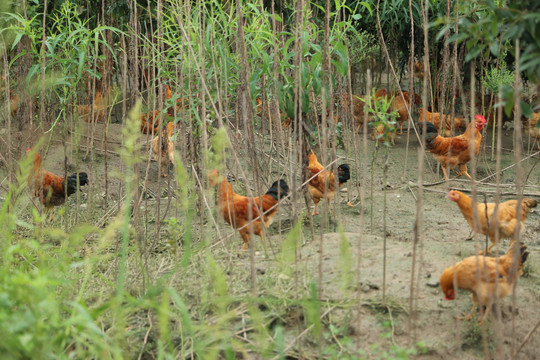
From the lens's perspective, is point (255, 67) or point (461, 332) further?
point (255, 67)

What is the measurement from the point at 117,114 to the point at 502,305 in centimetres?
638

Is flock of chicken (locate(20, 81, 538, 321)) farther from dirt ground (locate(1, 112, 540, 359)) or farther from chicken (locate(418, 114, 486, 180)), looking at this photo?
dirt ground (locate(1, 112, 540, 359))

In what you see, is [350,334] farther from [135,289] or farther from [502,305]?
[135,289]

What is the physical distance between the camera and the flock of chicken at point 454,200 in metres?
2.18

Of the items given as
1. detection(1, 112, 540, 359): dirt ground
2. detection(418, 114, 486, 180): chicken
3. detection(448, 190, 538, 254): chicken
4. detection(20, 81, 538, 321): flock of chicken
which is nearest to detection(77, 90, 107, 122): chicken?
detection(20, 81, 538, 321): flock of chicken

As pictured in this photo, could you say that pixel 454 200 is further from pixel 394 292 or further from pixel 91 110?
pixel 91 110

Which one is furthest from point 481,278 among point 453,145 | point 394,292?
point 453,145

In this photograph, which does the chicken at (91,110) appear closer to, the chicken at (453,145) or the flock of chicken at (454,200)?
the flock of chicken at (454,200)

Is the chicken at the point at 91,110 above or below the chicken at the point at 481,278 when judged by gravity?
above

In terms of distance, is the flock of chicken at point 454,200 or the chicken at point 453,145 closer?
the flock of chicken at point 454,200

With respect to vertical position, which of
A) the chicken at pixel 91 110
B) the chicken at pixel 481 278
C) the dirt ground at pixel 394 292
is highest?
the chicken at pixel 91 110

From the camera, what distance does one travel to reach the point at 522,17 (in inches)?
67.4

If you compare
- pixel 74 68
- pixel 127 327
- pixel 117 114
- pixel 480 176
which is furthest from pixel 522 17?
pixel 117 114

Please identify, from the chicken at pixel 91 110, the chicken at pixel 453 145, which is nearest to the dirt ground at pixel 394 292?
the chicken at pixel 91 110
